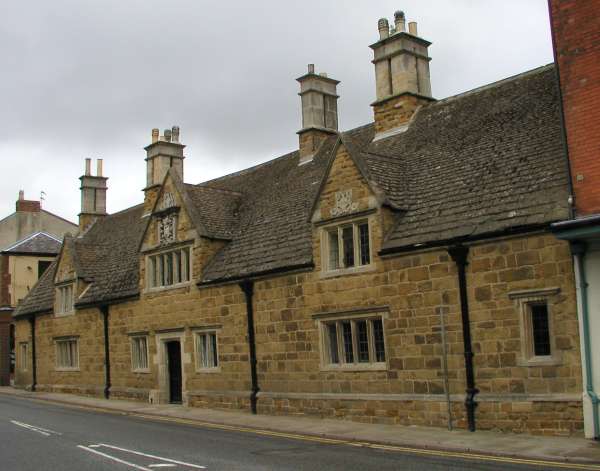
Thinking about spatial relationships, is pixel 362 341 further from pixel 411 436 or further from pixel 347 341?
pixel 411 436

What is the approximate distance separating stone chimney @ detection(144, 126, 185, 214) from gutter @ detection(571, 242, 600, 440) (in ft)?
72.6

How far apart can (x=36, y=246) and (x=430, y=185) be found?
32570mm

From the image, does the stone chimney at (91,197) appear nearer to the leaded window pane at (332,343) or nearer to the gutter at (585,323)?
the leaded window pane at (332,343)

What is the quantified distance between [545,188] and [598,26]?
11.0 feet

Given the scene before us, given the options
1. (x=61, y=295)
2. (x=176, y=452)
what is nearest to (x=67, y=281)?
(x=61, y=295)

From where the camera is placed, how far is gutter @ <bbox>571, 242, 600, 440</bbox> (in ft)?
43.0

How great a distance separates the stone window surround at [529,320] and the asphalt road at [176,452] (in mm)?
3279

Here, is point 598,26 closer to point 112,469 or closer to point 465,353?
point 465,353

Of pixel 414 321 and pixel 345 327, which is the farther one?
pixel 345 327

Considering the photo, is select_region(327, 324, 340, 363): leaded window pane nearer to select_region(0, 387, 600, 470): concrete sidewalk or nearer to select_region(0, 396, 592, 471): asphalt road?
select_region(0, 387, 600, 470): concrete sidewalk

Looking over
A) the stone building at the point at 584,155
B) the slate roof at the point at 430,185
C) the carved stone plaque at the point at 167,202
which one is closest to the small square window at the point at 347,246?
the slate roof at the point at 430,185

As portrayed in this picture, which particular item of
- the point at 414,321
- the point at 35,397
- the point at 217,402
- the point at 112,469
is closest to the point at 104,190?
the point at 35,397

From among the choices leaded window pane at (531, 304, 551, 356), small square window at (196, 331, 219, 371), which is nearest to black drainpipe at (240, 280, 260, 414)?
small square window at (196, 331, 219, 371)

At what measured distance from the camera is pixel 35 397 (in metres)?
30.8
